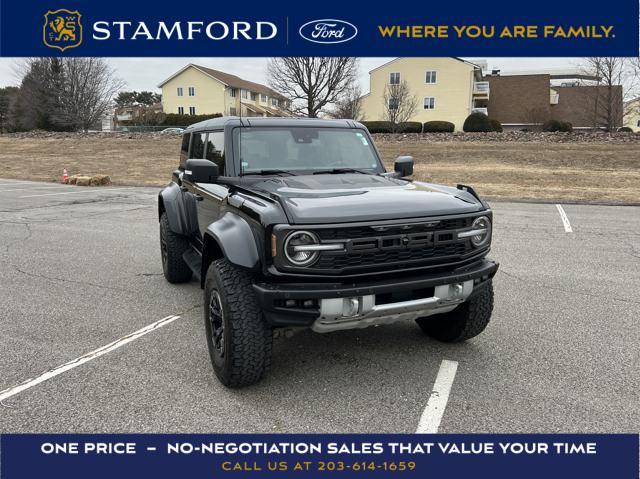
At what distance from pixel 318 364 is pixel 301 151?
5.94ft

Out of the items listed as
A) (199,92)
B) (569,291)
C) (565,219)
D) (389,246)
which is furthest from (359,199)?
(199,92)

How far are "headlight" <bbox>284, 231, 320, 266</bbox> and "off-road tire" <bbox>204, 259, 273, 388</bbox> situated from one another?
396 mm

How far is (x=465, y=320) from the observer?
3809 mm

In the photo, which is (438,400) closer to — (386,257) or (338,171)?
(386,257)

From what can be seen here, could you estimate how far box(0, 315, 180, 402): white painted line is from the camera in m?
3.34

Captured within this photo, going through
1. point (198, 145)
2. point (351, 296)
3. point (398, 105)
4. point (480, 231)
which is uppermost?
point (398, 105)

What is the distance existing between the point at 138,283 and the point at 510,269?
180 inches

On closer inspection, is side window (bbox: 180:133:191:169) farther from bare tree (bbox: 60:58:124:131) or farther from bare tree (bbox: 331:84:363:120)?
bare tree (bbox: 60:58:124:131)

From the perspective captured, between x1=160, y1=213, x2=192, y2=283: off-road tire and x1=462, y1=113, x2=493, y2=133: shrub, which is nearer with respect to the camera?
x1=160, y1=213, x2=192, y2=283: off-road tire

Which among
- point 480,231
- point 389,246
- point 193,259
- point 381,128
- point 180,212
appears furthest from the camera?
point 381,128

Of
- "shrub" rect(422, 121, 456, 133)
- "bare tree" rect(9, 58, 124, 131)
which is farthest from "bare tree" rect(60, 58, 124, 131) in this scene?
"shrub" rect(422, 121, 456, 133)

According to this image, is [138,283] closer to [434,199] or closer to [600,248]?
[434,199]

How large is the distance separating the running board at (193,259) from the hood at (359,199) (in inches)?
50.0

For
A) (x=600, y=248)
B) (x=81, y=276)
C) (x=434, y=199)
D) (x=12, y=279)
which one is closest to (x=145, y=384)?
(x=434, y=199)
